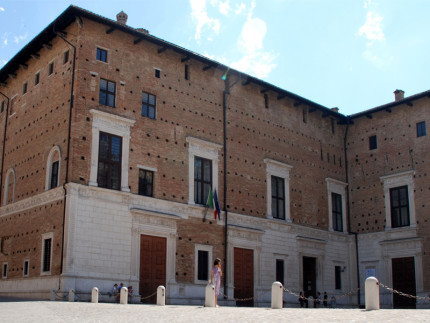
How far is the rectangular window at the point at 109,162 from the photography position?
22000 mm

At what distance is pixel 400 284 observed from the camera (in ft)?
95.5

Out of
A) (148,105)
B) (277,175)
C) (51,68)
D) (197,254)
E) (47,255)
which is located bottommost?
(47,255)

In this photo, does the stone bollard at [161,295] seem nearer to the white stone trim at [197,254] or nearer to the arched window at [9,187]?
the white stone trim at [197,254]

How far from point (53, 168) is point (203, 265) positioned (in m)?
7.39

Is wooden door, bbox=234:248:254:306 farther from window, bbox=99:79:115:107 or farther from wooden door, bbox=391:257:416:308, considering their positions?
window, bbox=99:79:115:107

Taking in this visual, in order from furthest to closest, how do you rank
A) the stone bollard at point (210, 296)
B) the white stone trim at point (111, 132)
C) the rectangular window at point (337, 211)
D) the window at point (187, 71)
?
the rectangular window at point (337, 211) → the window at point (187, 71) → the white stone trim at point (111, 132) → the stone bollard at point (210, 296)

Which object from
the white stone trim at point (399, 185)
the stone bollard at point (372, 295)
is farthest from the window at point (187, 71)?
the stone bollard at point (372, 295)

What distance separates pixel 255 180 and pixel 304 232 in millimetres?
4188

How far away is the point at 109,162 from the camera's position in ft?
73.0

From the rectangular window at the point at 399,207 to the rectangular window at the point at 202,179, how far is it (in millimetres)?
10706

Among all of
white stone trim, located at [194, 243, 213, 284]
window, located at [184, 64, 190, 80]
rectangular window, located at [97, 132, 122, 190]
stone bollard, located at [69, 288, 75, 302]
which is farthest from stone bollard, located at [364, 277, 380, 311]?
window, located at [184, 64, 190, 80]

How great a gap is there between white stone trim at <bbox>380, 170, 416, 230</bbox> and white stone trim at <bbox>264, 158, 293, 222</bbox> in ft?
17.9

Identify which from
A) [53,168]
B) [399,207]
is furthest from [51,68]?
[399,207]

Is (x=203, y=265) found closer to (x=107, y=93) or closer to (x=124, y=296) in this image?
(x=124, y=296)
